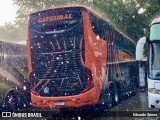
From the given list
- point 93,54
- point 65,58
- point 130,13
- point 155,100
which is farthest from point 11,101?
point 130,13

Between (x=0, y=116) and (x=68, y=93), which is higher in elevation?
(x=68, y=93)

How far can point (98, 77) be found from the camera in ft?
34.6

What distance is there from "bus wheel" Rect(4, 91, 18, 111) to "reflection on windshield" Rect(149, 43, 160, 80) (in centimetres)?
588

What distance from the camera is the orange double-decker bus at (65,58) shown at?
10.0m

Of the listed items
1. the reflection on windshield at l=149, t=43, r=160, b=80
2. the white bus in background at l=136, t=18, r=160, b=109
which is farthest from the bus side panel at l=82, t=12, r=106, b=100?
the reflection on windshield at l=149, t=43, r=160, b=80

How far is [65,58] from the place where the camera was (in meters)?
10.2

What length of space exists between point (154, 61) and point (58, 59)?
3365 mm

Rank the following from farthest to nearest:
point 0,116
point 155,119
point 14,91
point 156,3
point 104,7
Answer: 1. point 104,7
2. point 156,3
3. point 14,91
4. point 0,116
5. point 155,119

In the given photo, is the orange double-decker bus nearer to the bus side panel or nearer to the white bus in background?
the bus side panel

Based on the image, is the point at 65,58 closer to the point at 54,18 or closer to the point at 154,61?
the point at 54,18

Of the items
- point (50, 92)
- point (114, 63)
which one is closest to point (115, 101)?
point (114, 63)

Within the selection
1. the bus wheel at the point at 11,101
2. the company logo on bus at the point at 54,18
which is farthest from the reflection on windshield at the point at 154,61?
the bus wheel at the point at 11,101

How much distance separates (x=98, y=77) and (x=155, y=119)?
247cm

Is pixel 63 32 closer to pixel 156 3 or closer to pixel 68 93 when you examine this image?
pixel 68 93
